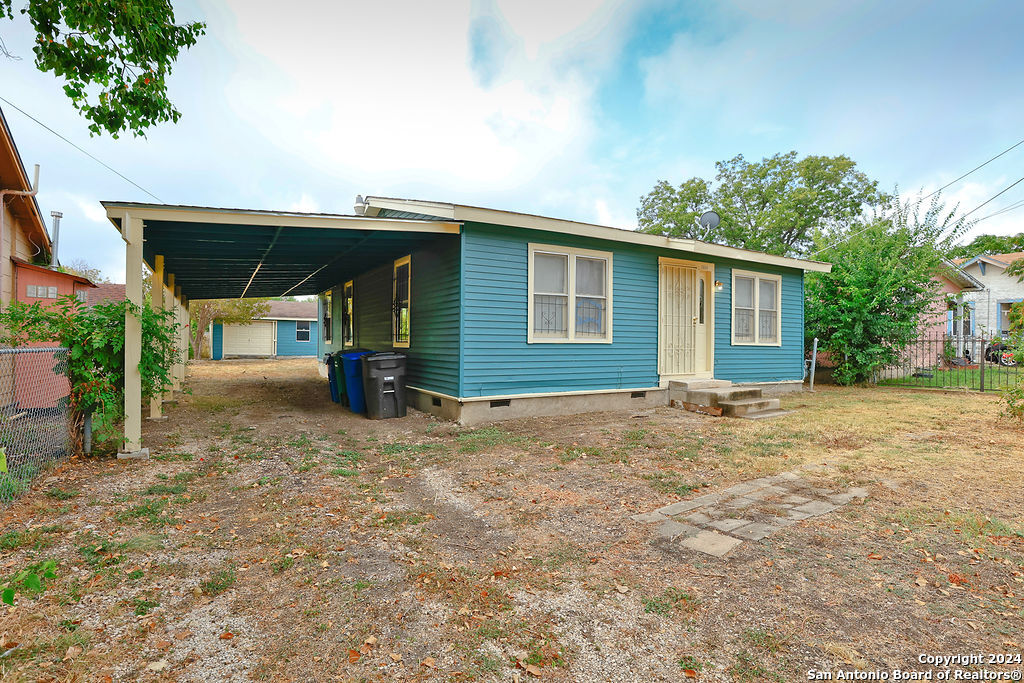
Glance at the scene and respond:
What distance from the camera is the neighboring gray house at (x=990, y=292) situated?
20594 mm

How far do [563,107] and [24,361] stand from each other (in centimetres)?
2233

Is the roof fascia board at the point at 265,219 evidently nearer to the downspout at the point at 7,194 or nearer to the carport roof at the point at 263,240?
the carport roof at the point at 263,240

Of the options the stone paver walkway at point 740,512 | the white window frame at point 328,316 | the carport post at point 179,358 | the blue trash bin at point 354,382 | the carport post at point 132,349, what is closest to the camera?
the stone paver walkway at point 740,512

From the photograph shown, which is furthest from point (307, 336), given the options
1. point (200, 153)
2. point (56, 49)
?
point (56, 49)

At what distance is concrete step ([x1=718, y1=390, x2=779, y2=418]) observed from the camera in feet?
27.6

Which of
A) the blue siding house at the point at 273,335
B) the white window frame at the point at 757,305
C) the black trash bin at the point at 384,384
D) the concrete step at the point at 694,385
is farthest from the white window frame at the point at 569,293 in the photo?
the blue siding house at the point at 273,335

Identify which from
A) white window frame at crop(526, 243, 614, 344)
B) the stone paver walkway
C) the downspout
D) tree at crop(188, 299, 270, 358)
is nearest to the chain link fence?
the downspout

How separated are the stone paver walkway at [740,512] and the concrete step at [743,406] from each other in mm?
3877

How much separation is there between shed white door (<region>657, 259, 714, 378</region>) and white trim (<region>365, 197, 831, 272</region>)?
471 millimetres

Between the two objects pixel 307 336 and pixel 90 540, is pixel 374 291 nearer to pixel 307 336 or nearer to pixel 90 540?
pixel 90 540

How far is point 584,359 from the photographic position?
8508 mm

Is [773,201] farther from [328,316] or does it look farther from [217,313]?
[217,313]

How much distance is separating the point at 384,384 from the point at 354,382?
3.11 feet

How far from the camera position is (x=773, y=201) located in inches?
1130
